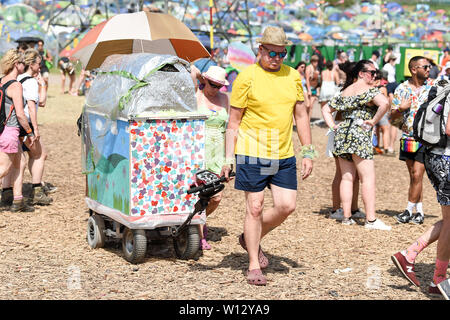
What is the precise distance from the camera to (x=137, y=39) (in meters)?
7.50

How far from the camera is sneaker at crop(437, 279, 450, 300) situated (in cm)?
519

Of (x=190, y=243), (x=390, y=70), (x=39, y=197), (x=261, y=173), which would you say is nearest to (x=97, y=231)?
(x=190, y=243)

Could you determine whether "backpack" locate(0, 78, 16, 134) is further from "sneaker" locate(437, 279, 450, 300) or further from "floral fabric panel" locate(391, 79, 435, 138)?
"sneaker" locate(437, 279, 450, 300)

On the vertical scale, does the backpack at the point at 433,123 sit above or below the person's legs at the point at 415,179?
above

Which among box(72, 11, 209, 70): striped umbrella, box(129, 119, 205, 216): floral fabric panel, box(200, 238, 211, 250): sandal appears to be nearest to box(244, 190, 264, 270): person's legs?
box(129, 119, 205, 216): floral fabric panel

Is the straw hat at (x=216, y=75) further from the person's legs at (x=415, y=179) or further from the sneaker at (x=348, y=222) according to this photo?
the person's legs at (x=415, y=179)

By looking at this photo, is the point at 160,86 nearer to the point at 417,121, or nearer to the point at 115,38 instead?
the point at 115,38

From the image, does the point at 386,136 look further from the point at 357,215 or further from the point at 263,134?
the point at 263,134

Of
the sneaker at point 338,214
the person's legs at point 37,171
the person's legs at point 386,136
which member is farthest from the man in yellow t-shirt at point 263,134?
the person's legs at point 386,136

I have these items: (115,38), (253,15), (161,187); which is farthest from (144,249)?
(253,15)

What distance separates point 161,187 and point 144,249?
1.72 feet

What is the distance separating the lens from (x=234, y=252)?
6.86 metres

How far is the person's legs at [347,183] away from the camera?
8.30m

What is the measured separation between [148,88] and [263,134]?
1114 millimetres
